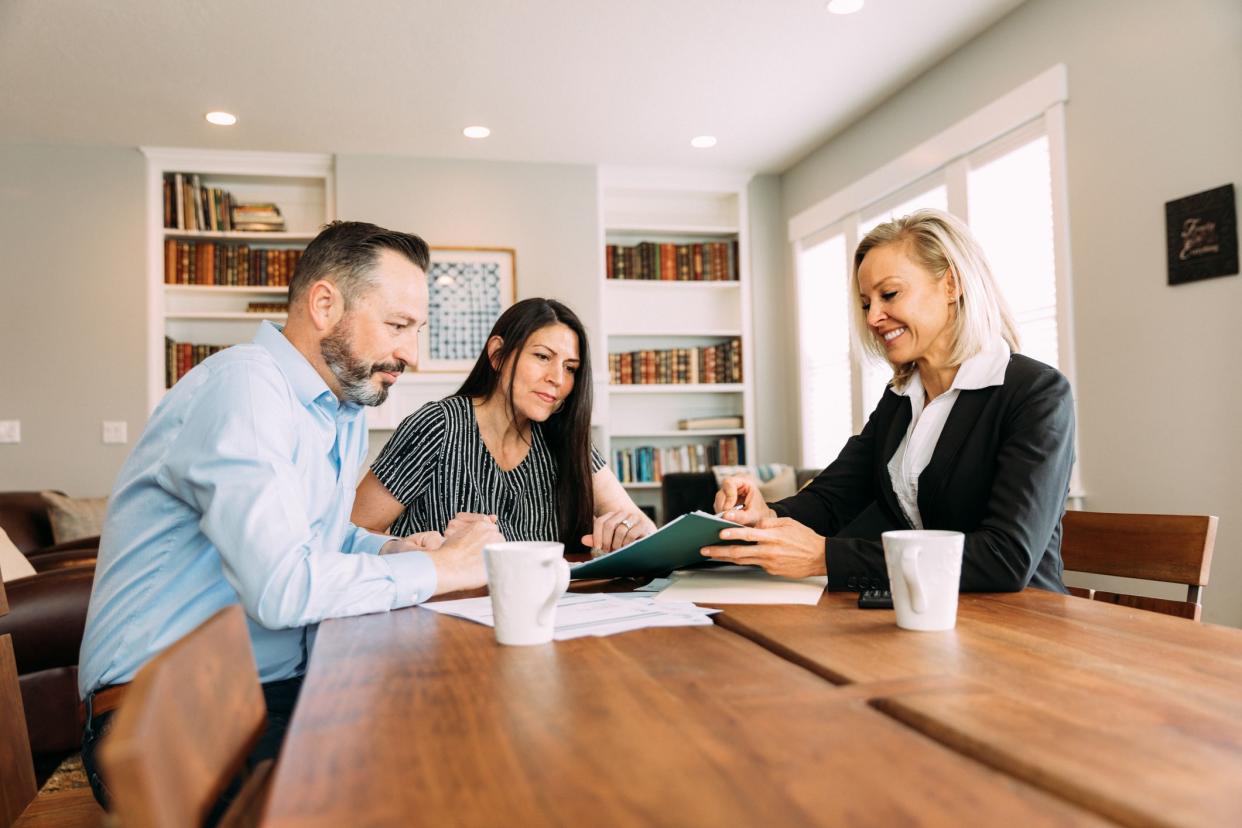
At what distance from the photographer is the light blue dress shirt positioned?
106 cm

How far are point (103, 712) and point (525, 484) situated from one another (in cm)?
108

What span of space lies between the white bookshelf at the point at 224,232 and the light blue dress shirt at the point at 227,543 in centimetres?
411

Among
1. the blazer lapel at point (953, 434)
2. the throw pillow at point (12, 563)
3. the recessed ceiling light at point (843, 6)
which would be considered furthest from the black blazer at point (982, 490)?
the throw pillow at point (12, 563)

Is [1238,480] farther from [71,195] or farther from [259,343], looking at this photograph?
[71,195]

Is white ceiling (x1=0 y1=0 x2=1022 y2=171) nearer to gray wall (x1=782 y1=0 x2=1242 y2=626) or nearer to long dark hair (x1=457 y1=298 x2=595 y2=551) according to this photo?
gray wall (x1=782 y1=0 x2=1242 y2=626)

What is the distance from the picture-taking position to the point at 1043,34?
3408 millimetres

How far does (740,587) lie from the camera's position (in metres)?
1.26

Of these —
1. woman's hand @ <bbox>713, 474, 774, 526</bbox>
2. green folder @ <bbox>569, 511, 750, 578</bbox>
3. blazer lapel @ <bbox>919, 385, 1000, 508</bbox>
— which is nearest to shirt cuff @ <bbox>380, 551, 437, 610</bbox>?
green folder @ <bbox>569, 511, 750, 578</bbox>

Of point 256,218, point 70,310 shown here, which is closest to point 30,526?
point 70,310

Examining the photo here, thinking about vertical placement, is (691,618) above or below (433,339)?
below

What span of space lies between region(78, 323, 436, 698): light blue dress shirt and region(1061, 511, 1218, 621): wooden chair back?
1.11m

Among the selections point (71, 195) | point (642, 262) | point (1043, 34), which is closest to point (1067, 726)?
point (1043, 34)

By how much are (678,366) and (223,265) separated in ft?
9.09

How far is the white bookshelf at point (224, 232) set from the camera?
196 inches
